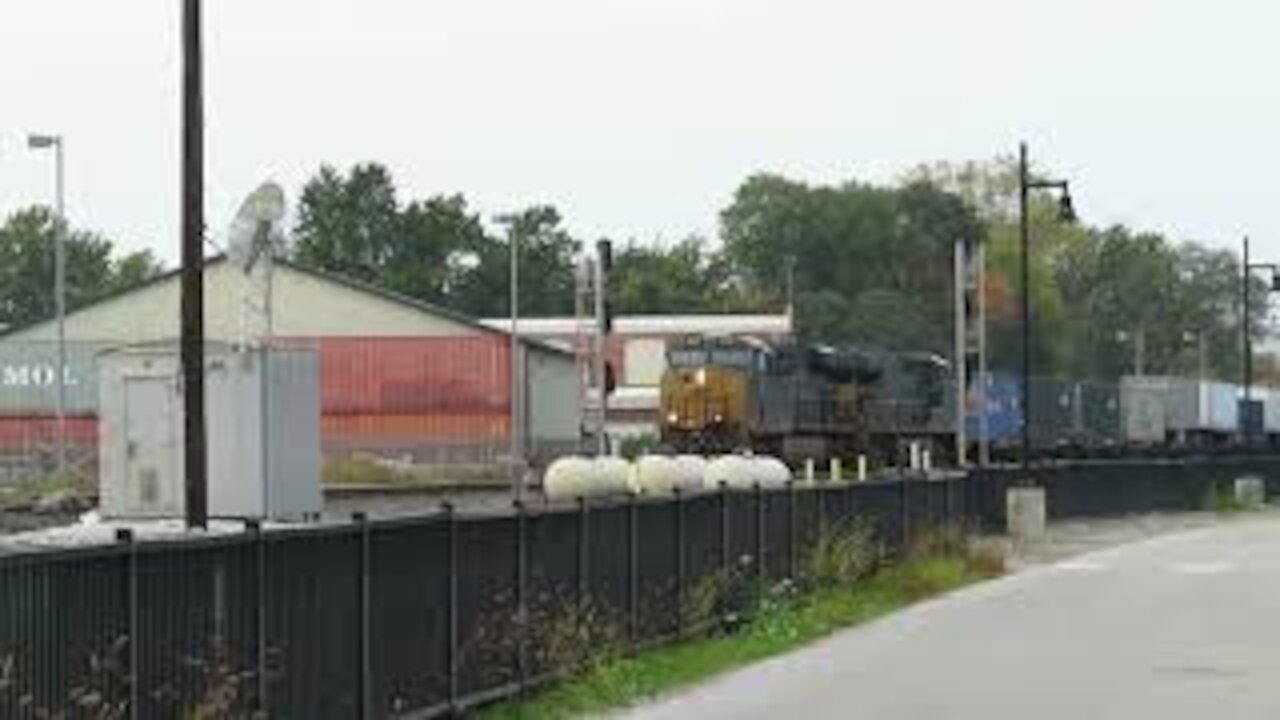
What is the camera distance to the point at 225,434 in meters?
23.5

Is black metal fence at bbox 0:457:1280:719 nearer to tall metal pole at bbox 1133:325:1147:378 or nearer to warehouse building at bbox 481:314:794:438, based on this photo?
warehouse building at bbox 481:314:794:438

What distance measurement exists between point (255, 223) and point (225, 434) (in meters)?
1.98

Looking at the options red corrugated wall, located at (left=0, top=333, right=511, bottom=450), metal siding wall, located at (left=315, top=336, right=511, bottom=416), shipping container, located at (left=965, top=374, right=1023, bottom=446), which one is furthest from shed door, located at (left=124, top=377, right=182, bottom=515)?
metal siding wall, located at (left=315, top=336, right=511, bottom=416)

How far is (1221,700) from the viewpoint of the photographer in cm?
1762

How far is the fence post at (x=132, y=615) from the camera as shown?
1105 cm

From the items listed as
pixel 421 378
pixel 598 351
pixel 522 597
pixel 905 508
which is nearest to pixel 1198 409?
pixel 421 378

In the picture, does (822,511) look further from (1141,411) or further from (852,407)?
(1141,411)

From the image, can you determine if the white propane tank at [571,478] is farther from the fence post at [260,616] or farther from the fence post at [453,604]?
the fence post at [260,616]

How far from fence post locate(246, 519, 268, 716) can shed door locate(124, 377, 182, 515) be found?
1203 cm

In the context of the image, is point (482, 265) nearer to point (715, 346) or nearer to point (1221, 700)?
point (715, 346)

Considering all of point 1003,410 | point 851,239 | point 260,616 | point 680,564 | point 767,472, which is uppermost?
point 851,239

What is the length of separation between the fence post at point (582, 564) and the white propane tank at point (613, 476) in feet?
32.6

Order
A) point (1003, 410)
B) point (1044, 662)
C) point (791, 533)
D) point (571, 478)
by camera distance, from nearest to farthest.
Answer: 1. point (1044, 662)
2. point (791, 533)
3. point (571, 478)
4. point (1003, 410)

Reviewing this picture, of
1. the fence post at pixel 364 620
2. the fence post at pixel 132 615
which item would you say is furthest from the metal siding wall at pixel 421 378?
the fence post at pixel 132 615
